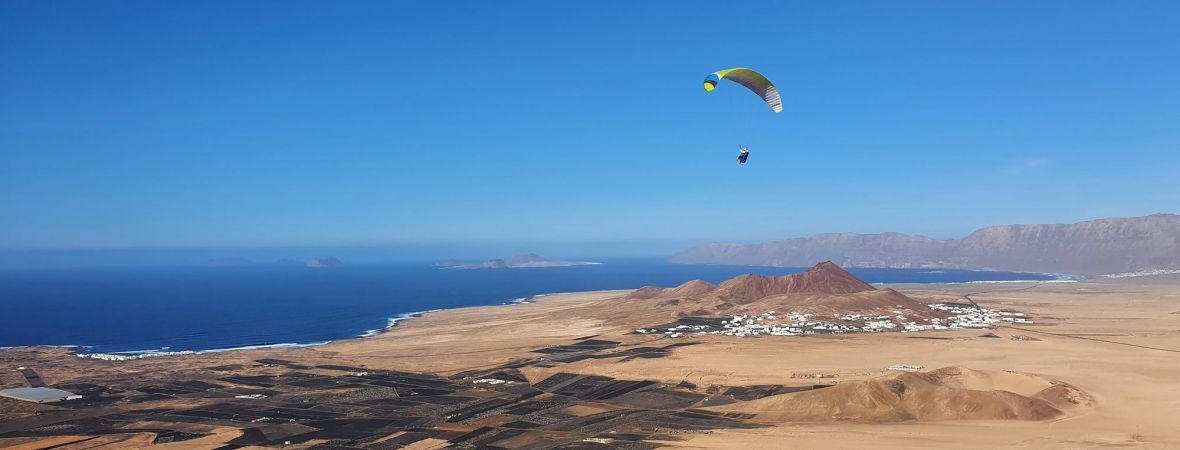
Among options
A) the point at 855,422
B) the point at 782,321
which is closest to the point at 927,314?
the point at 782,321

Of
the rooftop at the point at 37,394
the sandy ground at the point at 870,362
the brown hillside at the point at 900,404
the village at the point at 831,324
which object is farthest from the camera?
the village at the point at 831,324

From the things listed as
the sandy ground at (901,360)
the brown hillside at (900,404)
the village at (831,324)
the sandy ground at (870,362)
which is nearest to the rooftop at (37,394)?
the sandy ground at (870,362)

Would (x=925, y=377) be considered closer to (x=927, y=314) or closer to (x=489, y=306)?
(x=927, y=314)

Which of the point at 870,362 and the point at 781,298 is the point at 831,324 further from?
the point at 870,362

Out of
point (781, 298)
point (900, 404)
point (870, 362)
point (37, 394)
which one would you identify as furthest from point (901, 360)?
point (37, 394)

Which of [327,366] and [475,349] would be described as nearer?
[327,366]

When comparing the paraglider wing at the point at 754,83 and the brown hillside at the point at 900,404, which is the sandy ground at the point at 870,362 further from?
the paraglider wing at the point at 754,83

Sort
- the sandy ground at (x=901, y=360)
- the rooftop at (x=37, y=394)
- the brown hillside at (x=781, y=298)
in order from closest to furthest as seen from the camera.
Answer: the sandy ground at (x=901, y=360) < the rooftop at (x=37, y=394) < the brown hillside at (x=781, y=298)
